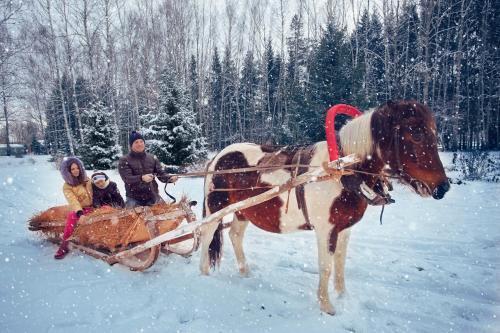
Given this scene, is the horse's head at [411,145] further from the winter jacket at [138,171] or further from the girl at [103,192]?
the girl at [103,192]

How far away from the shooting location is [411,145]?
259cm

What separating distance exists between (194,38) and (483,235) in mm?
23371

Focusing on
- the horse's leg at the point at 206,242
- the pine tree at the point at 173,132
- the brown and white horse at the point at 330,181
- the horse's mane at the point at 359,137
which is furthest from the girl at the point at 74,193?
the pine tree at the point at 173,132

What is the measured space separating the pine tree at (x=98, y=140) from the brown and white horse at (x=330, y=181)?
46.4ft

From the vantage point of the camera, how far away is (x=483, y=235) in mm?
5039

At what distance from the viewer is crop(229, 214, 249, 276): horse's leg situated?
4.04m

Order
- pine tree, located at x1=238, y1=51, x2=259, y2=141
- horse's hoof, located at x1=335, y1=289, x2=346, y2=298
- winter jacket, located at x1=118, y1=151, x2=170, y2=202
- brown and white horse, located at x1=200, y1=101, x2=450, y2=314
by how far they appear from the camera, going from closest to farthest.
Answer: brown and white horse, located at x1=200, y1=101, x2=450, y2=314
horse's hoof, located at x1=335, y1=289, x2=346, y2=298
winter jacket, located at x1=118, y1=151, x2=170, y2=202
pine tree, located at x1=238, y1=51, x2=259, y2=141

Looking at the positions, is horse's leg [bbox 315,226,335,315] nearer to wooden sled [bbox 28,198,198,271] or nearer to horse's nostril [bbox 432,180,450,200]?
horse's nostril [bbox 432,180,450,200]

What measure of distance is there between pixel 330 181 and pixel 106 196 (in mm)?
3633

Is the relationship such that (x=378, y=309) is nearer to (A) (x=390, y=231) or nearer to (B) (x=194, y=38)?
(A) (x=390, y=231)

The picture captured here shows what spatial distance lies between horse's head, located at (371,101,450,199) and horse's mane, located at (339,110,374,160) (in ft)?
0.23

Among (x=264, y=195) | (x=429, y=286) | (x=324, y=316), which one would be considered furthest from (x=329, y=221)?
(x=429, y=286)

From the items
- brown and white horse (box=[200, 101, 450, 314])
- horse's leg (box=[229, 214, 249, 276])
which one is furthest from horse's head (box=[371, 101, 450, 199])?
horse's leg (box=[229, 214, 249, 276])

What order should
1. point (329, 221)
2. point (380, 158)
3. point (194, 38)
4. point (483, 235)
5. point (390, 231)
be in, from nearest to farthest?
point (380, 158), point (329, 221), point (483, 235), point (390, 231), point (194, 38)
